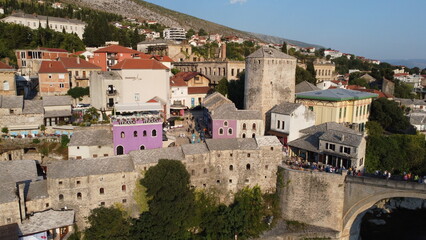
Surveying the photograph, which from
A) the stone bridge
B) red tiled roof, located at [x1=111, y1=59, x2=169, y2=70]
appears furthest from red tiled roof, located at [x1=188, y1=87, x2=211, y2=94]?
the stone bridge

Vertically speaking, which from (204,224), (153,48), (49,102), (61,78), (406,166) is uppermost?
(153,48)

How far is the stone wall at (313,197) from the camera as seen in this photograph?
1056 inches

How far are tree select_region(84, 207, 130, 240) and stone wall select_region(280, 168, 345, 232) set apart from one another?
14.4 m

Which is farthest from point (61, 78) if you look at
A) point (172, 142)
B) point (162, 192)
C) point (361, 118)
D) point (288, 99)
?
point (361, 118)

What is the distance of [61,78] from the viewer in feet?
130

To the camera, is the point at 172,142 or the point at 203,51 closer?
the point at 172,142

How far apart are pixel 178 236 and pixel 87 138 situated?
39.2 feet

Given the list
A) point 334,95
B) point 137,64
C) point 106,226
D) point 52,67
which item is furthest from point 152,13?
point 106,226

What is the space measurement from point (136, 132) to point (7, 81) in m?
18.6

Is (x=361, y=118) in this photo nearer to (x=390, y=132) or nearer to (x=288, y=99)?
(x=390, y=132)

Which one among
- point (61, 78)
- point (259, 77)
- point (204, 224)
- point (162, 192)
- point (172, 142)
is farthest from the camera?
point (61, 78)

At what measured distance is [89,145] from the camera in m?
27.9

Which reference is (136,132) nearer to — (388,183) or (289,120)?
(289,120)

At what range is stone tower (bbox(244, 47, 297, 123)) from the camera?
3647 cm
